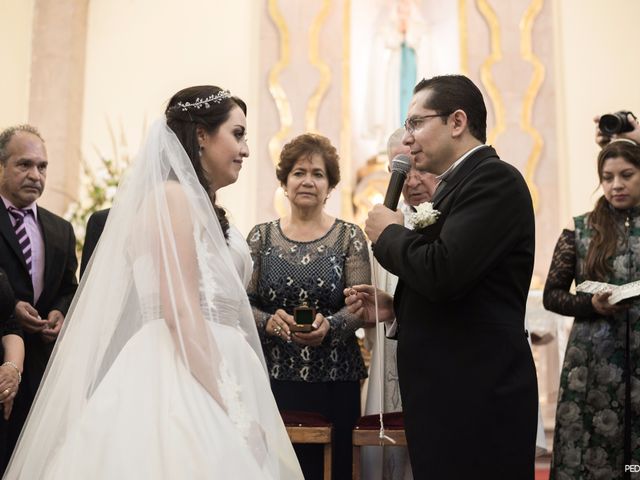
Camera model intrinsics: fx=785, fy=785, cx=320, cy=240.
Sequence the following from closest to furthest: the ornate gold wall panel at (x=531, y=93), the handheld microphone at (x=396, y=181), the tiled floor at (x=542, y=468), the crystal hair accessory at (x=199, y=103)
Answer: the handheld microphone at (x=396, y=181)
the crystal hair accessory at (x=199, y=103)
the tiled floor at (x=542, y=468)
the ornate gold wall panel at (x=531, y=93)

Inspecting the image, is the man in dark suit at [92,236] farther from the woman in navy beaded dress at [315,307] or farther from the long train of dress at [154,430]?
the long train of dress at [154,430]

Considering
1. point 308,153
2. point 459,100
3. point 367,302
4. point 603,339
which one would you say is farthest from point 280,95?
point 459,100

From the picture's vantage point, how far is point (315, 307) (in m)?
3.72

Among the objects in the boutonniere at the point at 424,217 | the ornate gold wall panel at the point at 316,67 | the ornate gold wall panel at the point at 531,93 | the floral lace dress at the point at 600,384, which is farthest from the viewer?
the ornate gold wall panel at the point at 316,67

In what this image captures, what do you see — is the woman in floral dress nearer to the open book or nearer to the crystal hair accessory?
the open book

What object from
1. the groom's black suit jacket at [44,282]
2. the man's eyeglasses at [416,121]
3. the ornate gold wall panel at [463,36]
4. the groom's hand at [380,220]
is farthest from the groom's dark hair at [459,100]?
the ornate gold wall panel at [463,36]

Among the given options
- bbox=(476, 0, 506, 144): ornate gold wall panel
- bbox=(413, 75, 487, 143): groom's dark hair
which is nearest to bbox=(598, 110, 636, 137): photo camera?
bbox=(413, 75, 487, 143): groom's dark hair

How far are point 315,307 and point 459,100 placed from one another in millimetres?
1470

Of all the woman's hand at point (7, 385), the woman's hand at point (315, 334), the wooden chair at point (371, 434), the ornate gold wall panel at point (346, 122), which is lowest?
the wooden chair at point (371, 434)

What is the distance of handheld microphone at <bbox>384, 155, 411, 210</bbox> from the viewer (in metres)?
2.66

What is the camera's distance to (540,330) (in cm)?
629

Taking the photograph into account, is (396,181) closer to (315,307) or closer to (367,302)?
(367,302)

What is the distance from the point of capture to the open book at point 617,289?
3479 mm

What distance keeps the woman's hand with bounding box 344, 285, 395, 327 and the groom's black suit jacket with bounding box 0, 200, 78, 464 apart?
4.86 feet
